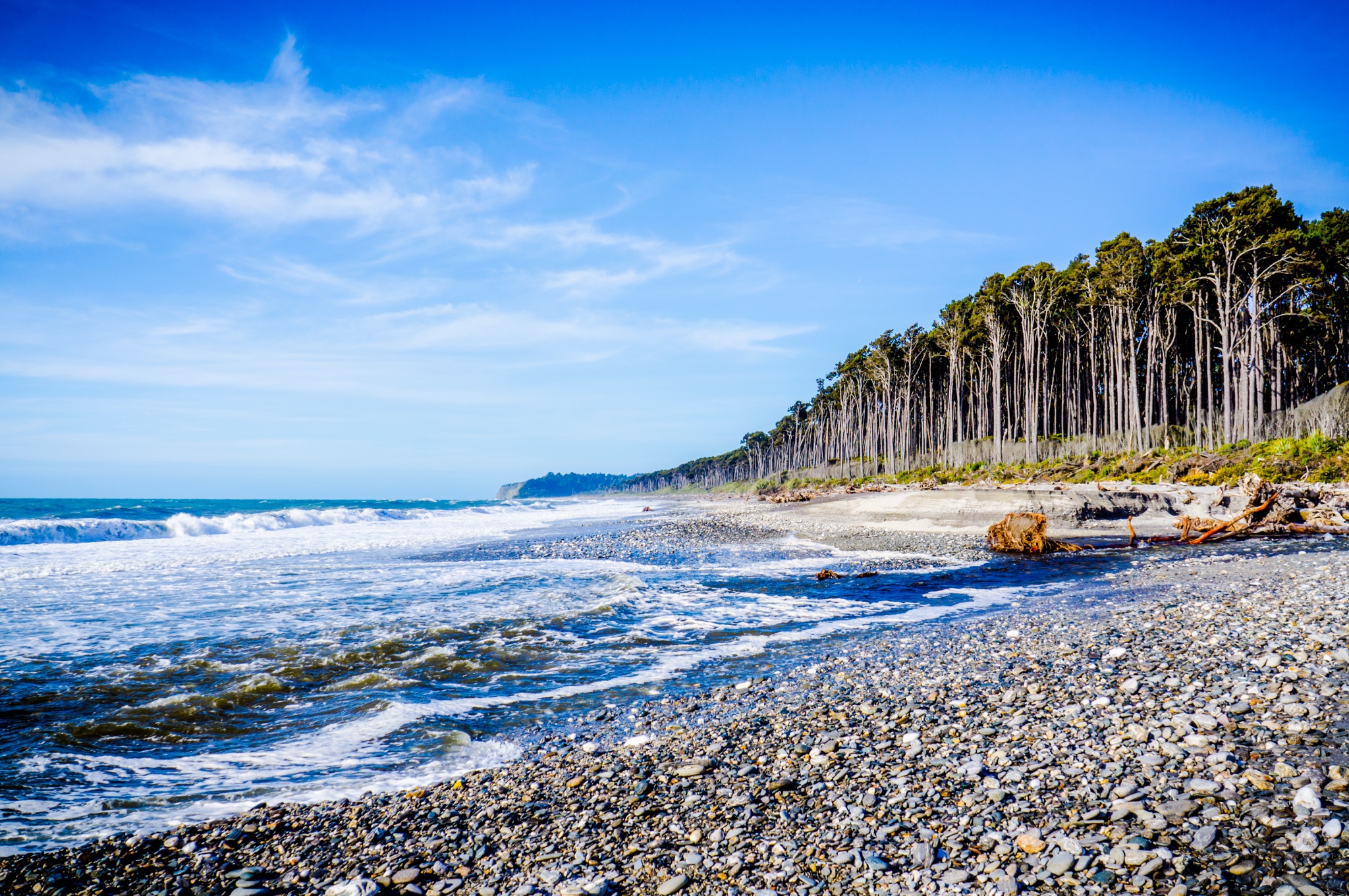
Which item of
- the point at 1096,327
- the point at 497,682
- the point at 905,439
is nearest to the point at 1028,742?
the point at 497,682

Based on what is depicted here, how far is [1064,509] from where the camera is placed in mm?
25016

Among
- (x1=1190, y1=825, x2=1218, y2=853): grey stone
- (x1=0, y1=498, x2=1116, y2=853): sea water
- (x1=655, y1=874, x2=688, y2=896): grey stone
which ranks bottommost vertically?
(x1=0, y1=498, x2=1116, y2=853): sea water

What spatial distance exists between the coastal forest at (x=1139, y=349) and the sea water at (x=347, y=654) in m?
35.0

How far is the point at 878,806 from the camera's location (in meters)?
4.10

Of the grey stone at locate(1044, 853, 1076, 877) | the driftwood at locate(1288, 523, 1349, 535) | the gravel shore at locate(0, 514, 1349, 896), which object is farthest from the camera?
the driftwood at locate(1288, 523, 1349, 535)

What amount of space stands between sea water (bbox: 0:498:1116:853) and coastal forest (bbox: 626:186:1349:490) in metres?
35.0

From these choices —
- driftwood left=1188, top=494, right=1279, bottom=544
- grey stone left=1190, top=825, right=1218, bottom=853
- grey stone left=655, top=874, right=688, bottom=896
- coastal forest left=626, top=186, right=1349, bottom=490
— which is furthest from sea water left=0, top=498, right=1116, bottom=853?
coastal forest left=626, top=186, right=1349, bottom=490

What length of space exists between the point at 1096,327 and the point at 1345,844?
6843cm

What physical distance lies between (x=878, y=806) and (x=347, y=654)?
7.88 m

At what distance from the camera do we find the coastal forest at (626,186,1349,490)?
4112 centimetres

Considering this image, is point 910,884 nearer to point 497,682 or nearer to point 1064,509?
point 497,682

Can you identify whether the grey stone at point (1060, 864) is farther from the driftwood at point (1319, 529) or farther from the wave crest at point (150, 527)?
the wave crest at point (150, 527)

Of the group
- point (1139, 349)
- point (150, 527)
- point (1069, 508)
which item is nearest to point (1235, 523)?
point (1069, 508)

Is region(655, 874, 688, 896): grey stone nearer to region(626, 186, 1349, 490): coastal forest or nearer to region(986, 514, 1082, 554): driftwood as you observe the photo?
region(986, 514, 1082, 554): driftwood
